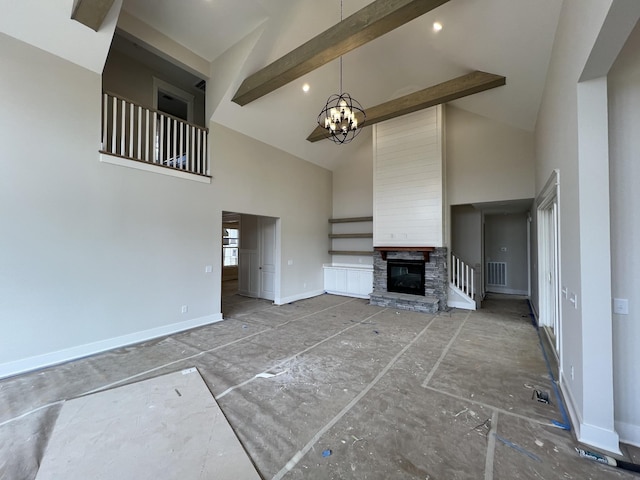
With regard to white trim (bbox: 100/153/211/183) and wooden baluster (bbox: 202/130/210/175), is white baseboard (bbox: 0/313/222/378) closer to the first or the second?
white trim (bbox: 100/153/211/183)

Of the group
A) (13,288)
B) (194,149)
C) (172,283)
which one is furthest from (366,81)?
(13,288)

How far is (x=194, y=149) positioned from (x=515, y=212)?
8.73m

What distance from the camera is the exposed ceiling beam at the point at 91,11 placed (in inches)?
120

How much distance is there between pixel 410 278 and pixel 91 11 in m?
7.15

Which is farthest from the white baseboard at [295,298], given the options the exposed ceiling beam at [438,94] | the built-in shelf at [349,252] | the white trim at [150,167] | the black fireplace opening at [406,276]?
the exposed ceiling beam at [438,94]

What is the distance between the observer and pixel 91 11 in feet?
10.3

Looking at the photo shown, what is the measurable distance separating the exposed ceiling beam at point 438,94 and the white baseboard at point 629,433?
189 inches

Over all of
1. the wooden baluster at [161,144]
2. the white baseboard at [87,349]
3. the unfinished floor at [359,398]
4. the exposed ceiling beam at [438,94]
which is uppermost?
the exposed ceiling beam at [438,94]

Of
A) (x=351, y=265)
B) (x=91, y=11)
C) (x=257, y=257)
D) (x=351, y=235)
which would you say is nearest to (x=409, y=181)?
(x=351, y=235)

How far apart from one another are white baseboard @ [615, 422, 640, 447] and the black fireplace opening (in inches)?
171

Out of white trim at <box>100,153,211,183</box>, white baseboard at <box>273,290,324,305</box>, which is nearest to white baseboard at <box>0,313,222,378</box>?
white baseboard at <box>273,290,324,305</box>

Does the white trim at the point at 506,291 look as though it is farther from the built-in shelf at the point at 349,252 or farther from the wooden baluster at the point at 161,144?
the wooden baluster at the point at 161,144

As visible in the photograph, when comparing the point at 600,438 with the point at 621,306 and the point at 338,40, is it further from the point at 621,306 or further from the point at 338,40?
the point at 338,40

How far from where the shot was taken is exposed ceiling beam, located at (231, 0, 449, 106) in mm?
3111
